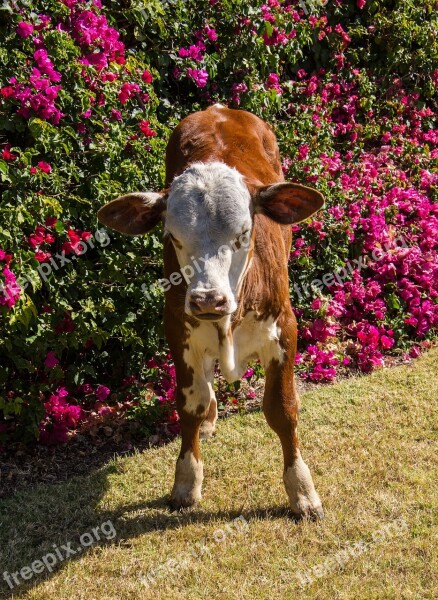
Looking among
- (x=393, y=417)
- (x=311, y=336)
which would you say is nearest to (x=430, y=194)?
(x=311, y=336)

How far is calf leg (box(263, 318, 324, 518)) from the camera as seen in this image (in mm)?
4113

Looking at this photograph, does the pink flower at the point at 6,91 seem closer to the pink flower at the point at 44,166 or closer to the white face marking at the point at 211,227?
the pink flower at the point at 44,166

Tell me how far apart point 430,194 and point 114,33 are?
3.75 metres

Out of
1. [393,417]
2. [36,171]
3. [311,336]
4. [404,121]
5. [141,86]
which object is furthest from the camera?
[404,121]

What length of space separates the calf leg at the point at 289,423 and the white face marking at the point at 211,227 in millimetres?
627

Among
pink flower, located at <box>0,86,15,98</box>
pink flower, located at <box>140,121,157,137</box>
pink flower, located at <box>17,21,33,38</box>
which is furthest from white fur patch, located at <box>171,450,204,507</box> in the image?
pink flower, located at <box>17,21,33,38</box>

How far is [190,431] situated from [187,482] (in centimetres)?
28

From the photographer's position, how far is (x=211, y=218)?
3.51 metres

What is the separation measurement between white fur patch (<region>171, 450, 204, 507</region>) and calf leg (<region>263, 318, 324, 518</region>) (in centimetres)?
49

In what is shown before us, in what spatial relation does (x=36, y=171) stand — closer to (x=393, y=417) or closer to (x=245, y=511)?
(x=245, y=511)

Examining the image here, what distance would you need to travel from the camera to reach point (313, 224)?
6410 millimetres

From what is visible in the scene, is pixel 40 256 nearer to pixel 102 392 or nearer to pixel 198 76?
pixel 102 392

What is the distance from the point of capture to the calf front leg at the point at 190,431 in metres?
4.30

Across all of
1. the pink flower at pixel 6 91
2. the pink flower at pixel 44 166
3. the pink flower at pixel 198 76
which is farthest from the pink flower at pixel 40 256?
the pink flower at pixel 198 76
